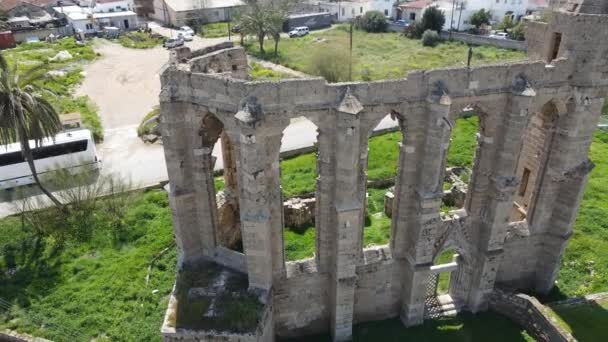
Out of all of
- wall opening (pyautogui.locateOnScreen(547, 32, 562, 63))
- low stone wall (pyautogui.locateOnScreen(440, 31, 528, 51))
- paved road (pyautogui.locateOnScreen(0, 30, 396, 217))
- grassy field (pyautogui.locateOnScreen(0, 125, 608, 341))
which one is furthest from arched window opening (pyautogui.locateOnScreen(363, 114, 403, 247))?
low stone wall (pyautogui.locateOnScreen(440, 31, 528, 51))

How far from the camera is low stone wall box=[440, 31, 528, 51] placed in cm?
5772

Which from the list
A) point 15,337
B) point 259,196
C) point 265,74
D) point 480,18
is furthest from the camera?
point 480,18

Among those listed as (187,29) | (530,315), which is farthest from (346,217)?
(187,29)

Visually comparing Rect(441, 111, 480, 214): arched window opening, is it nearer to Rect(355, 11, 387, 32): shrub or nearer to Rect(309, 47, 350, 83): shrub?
Rect(309, 47, 350, 83): shrub

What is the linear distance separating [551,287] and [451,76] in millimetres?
11172

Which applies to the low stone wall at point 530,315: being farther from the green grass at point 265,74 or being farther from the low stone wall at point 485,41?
the low stone wall at point 485,41

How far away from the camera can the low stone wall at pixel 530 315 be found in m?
16.5

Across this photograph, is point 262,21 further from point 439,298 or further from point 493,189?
point 493,189

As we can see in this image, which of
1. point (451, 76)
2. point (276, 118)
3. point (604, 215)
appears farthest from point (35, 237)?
point (604, 215)

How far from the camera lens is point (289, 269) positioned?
642 inches

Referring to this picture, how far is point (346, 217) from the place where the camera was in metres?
14.8

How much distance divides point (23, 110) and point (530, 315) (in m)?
23.4

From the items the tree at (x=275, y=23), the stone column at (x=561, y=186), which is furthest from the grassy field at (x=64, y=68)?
the stone column at (x=561, y=186)

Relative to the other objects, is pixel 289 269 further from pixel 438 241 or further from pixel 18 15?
pixel 18 15
